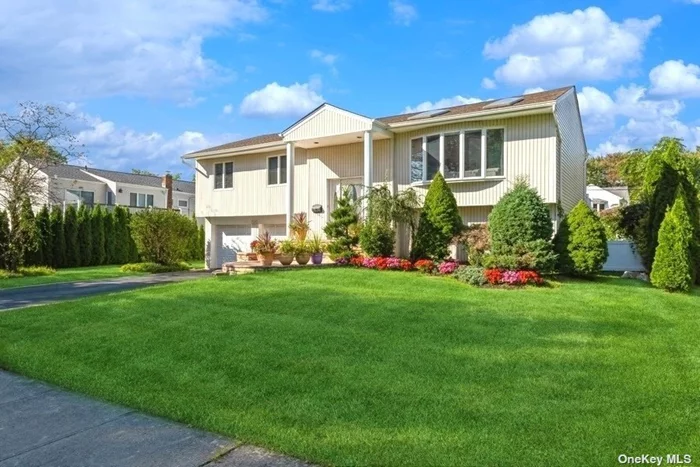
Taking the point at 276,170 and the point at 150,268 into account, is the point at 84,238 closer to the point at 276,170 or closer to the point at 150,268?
the point at 150,268

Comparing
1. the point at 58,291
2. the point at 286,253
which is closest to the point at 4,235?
the point at 58,291

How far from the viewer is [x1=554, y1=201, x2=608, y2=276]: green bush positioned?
467 inches

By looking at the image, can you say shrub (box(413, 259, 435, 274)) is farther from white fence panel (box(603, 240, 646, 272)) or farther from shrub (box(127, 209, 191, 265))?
shrub (box(127, 209, 191, 265))

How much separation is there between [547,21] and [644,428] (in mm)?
13304

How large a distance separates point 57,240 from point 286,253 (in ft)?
47.7

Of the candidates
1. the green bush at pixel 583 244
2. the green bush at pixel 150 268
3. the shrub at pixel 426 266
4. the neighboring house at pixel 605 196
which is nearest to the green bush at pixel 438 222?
the shrub at pixel 426 266

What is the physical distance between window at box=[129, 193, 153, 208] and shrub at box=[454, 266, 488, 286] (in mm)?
32285

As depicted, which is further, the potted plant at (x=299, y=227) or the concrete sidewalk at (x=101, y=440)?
the potted plant at (x=299, y=227)

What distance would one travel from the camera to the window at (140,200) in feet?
127

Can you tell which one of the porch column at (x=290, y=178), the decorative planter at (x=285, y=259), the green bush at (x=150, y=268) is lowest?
the green bush at (x=150, y=268)

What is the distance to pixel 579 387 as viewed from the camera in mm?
4652

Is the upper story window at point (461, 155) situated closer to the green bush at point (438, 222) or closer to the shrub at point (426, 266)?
the green bush at point (438, 222)

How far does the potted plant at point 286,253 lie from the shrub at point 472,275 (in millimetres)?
5229

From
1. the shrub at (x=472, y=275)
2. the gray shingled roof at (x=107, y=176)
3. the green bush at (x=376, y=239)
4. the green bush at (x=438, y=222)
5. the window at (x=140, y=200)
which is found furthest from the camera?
the window at (x=140, y=200)
